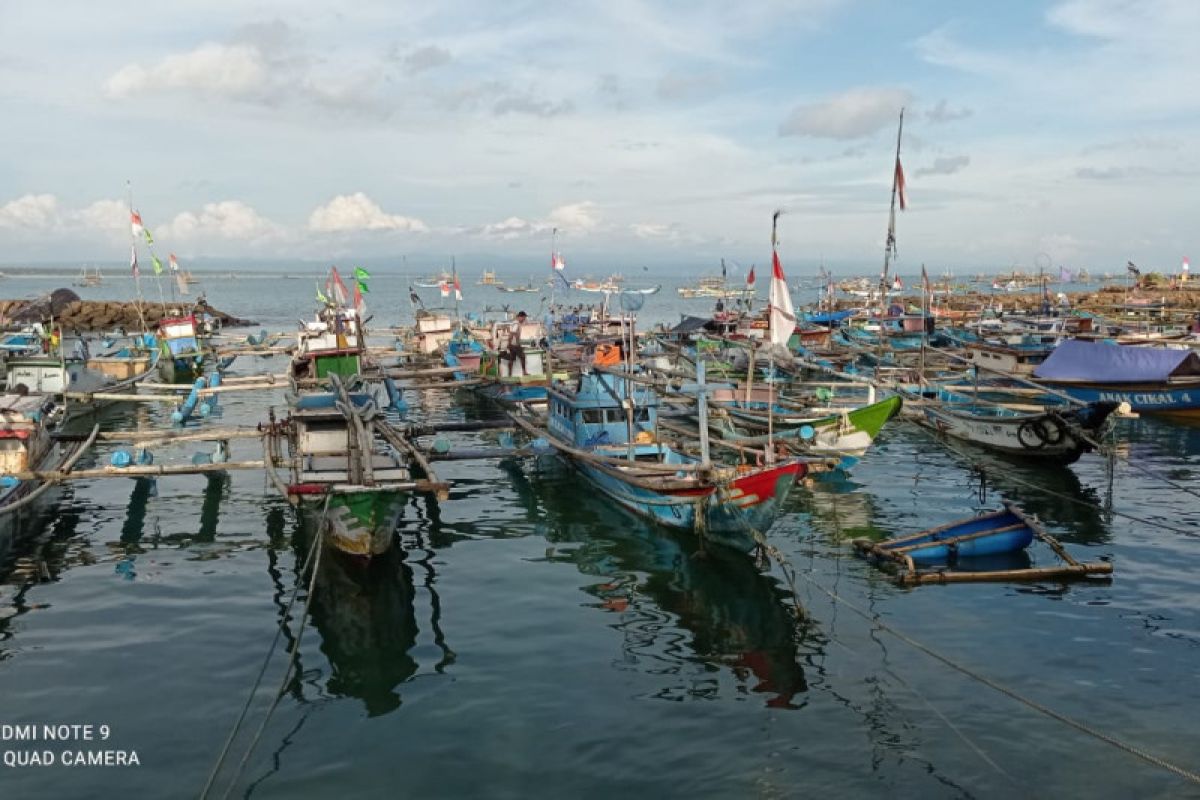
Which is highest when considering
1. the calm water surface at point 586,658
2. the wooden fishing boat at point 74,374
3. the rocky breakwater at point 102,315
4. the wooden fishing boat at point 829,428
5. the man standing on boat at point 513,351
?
the rocky breakwater at point 102,315

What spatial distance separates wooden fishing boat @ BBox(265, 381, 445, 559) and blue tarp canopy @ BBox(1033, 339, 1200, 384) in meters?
31.1

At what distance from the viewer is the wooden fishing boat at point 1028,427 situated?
2914cm

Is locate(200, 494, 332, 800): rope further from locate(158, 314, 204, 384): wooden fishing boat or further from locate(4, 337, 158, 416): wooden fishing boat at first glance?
locate(158, 314, 204, 384): wooden fishing boat

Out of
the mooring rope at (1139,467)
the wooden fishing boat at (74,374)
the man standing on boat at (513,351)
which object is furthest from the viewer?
the man standing on boat at (513,351)

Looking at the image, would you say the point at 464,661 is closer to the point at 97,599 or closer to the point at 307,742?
the point at 307,742

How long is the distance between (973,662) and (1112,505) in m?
13.9

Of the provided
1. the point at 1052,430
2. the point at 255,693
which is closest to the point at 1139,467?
the point at 1052,430

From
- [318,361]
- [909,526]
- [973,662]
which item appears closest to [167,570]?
[318,361]

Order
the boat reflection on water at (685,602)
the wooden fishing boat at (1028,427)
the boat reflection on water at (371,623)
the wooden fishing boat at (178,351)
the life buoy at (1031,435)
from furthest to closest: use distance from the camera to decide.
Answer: the wooden fishing boat at (178,351), the life buoy at (1031,435), the wooden fishing boat at (1028,427), the boat reflection on water at (685,602), the boat reflection on water at (371,623)

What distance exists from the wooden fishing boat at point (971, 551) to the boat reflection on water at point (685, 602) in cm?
310

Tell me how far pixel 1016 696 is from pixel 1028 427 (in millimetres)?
20372

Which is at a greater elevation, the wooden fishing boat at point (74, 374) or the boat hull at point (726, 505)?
the wooden fishing boat at point (74, 374)

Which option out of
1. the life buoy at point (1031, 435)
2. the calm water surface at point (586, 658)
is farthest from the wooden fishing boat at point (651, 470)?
the life buoy at point (1031, 435)

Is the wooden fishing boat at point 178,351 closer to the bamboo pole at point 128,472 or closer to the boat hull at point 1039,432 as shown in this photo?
the bamboo pole at point 128,472
